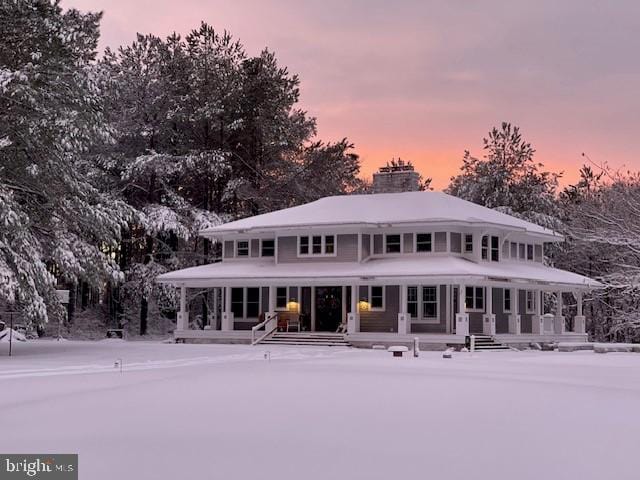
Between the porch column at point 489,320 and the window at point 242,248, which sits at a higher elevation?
the window at point 242,248

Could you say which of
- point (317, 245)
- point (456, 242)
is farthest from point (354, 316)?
point (456, 242)

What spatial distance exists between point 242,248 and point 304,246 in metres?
4.04

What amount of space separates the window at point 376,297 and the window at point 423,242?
243cm

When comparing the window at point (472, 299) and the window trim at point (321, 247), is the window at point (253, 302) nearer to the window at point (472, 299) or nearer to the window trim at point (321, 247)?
the window trim at point (321, 247)

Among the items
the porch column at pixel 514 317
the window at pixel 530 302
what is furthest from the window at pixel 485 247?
the window at pixel 530 302

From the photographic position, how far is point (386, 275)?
111 feet

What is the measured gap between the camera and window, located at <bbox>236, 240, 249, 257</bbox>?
4119 centimetres

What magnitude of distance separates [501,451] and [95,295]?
171 feet

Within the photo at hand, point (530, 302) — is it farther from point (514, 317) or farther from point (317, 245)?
point (317, 245)

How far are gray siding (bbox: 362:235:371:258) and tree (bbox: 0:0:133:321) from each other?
11732 millimetres

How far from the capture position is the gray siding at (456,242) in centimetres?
3659

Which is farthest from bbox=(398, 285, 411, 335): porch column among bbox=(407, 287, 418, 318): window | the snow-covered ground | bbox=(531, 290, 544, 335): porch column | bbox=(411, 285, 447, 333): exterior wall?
the snow-covered ground

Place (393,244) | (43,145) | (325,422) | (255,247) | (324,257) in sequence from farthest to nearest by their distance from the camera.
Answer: (255,247) → (324,257) → (393,244) → (43,145) → (325,422)

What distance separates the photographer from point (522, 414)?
13.1 metres
